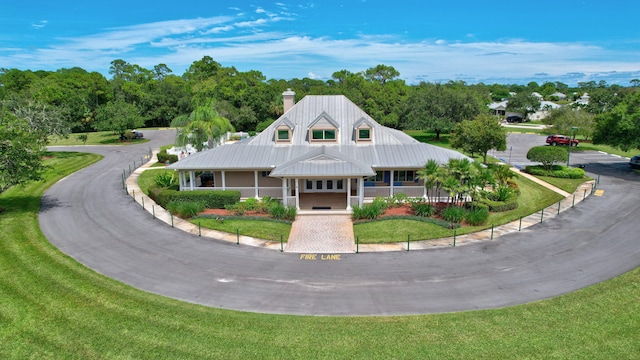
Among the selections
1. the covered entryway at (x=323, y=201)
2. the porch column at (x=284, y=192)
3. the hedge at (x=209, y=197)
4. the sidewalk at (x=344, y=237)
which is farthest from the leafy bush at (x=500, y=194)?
the hedge at (x=209, y=197)

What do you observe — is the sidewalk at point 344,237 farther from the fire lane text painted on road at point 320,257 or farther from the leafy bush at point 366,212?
the leafy bush at point 366,212

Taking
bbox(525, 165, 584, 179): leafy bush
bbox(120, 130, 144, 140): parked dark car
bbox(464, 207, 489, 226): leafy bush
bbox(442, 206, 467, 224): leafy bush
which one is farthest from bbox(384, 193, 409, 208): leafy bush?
bbox(120, 130, 144, 140): parked dark car

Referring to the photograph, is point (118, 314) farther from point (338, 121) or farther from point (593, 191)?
point (593, 191)

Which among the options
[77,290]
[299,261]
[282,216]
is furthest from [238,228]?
[77,290]

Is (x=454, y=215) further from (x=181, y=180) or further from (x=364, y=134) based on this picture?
(x=181, y=180)

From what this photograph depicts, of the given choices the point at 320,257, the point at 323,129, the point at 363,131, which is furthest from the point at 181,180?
the point at 320,257

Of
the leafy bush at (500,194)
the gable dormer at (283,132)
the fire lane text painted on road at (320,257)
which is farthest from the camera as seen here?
the gable dormer at (283,132)
